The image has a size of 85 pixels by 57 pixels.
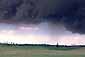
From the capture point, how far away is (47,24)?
197 cm

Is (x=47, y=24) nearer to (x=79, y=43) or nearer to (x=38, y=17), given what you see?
(x=38, y=17)

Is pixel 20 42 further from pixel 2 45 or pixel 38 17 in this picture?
pixel 38 17

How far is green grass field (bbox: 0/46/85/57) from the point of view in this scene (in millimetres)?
1836

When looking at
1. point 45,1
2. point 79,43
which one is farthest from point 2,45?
point 79,43

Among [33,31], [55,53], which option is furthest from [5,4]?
[55,53]

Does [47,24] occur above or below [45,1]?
below

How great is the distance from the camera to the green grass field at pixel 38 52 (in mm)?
1836

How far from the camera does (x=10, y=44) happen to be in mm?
1945

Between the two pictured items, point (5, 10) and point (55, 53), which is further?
point (5, 10)

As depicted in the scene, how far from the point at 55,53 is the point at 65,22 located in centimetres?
34

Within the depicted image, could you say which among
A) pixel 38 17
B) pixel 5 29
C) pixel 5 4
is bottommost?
pixel 5 29

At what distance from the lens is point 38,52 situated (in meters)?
1.87

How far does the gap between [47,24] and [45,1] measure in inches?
9.5

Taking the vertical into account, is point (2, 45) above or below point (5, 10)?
below
